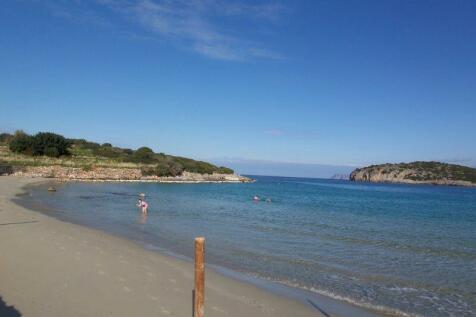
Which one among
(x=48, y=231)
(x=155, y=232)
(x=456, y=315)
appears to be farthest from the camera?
(x=155, y=232)

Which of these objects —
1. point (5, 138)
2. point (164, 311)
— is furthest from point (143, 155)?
point (164, 311)

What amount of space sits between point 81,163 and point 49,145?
7.62 m

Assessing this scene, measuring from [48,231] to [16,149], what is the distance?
226 feet

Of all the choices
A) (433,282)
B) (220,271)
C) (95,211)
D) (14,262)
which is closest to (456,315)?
(433,282)

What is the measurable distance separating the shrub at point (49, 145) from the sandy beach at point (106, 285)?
223ft

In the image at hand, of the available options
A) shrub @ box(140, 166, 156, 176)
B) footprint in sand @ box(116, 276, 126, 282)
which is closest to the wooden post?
footprint in sand @ box(116, 276, 126, 282)

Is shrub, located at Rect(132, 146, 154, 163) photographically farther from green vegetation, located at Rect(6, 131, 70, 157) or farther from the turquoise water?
the turquoise water

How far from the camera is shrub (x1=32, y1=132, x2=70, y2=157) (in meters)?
77.2

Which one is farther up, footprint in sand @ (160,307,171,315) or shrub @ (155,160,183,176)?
shrub @ (155,160,183,176)

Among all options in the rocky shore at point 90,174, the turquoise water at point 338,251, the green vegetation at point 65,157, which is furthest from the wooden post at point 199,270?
→ the green vegetation at point 65,157

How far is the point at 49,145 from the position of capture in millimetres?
78250

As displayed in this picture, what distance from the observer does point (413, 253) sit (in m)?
17.4

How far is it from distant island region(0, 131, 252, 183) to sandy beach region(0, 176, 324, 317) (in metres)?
53.2

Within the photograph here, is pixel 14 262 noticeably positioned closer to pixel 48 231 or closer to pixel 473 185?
pixel 48 231
